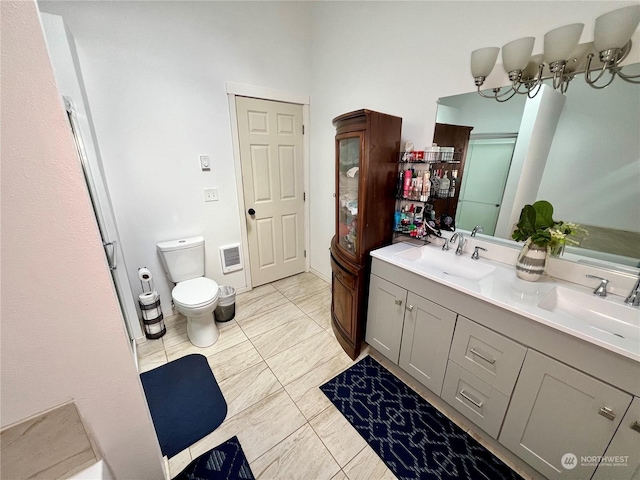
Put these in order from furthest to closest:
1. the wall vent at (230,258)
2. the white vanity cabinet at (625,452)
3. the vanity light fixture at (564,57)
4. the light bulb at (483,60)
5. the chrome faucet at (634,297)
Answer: the wall vent at (230,258)
the light bulb at (483,60)
the chrome faucet at (634,297)
the vanity light fixture at (564,57)
the white vanity cabinet at (625,452)

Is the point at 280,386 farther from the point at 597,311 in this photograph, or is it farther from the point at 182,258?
the point at 597,311

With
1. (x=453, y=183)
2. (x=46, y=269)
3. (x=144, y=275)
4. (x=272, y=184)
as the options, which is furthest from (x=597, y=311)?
(x=144, y=275)

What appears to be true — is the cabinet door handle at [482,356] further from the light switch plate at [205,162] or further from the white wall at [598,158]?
the light switch plate at [205,162]

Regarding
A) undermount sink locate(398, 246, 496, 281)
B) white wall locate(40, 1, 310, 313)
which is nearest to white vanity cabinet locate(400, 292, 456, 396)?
undermount sink locate(398, 246, 496, 281)

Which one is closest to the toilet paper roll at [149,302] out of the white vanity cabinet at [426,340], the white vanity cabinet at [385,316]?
the white vanity cabinet at [385,316]

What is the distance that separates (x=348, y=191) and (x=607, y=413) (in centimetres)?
163

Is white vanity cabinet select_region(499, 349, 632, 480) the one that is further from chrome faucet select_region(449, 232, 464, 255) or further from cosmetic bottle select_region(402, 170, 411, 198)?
cosmetic bottle select_region(402, 170, 411, 198)

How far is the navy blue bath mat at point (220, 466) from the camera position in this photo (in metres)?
1.21

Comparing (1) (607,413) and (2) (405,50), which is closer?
(1) (607,413)

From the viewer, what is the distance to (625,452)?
88 cm

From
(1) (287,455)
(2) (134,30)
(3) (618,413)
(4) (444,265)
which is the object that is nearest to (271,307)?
(1) (287,455)

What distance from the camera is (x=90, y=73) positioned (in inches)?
67.0

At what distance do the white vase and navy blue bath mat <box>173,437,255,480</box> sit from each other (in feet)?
5.68
